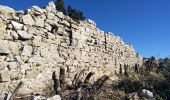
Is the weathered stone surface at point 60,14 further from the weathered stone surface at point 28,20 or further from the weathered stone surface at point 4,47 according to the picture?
the weathered stone surface at point 4,47

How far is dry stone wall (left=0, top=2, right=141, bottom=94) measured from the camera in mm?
7848

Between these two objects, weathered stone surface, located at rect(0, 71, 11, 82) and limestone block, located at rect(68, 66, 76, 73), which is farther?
limestone block, located at rect(68, 66, 76, 73)

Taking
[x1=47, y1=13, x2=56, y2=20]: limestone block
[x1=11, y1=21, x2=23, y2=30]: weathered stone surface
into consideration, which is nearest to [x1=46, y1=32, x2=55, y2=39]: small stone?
[x1=47, y1=13, x2=56, y2=20]: limestone block

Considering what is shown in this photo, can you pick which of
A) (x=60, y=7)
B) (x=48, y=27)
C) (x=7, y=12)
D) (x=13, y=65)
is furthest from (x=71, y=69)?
(x=7, y=12)

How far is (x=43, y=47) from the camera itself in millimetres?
8945

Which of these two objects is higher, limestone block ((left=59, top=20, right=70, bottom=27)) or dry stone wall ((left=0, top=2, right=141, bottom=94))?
limestone block ((left=59, top=20, right=70, bottom=27))

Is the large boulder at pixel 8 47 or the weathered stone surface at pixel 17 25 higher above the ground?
the weathered stone surface at pixel 17 25

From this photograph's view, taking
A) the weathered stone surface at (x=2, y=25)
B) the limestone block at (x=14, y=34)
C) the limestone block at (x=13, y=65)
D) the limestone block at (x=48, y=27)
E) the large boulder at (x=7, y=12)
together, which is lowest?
the limestone block at (x=13, y=65)

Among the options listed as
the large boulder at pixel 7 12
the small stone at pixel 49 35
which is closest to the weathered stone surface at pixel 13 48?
the large boulder at pixel 7 12

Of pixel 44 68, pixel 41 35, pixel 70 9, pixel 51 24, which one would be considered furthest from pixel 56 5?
pixel 44 68

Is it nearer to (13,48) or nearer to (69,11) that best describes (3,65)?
(13,48)

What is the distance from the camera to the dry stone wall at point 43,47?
785 centimetres

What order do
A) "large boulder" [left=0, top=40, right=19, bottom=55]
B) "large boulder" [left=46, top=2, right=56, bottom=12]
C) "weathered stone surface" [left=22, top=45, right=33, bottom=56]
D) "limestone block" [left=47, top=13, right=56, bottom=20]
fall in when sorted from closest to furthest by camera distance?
1. "large boulder" [left=0, top=40, right=19, bottom=55]
2. "weathered stone surface" [left=22, top=45, right=33, bottom=56]
3. "limestone block" [left=47, top=13, right=56, bottom=20]
4. "large boulder" [left=46, top=2, right=56, bottom=12]

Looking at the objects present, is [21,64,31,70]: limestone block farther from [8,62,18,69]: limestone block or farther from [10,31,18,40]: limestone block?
[10,31,18,40]: limestone block
